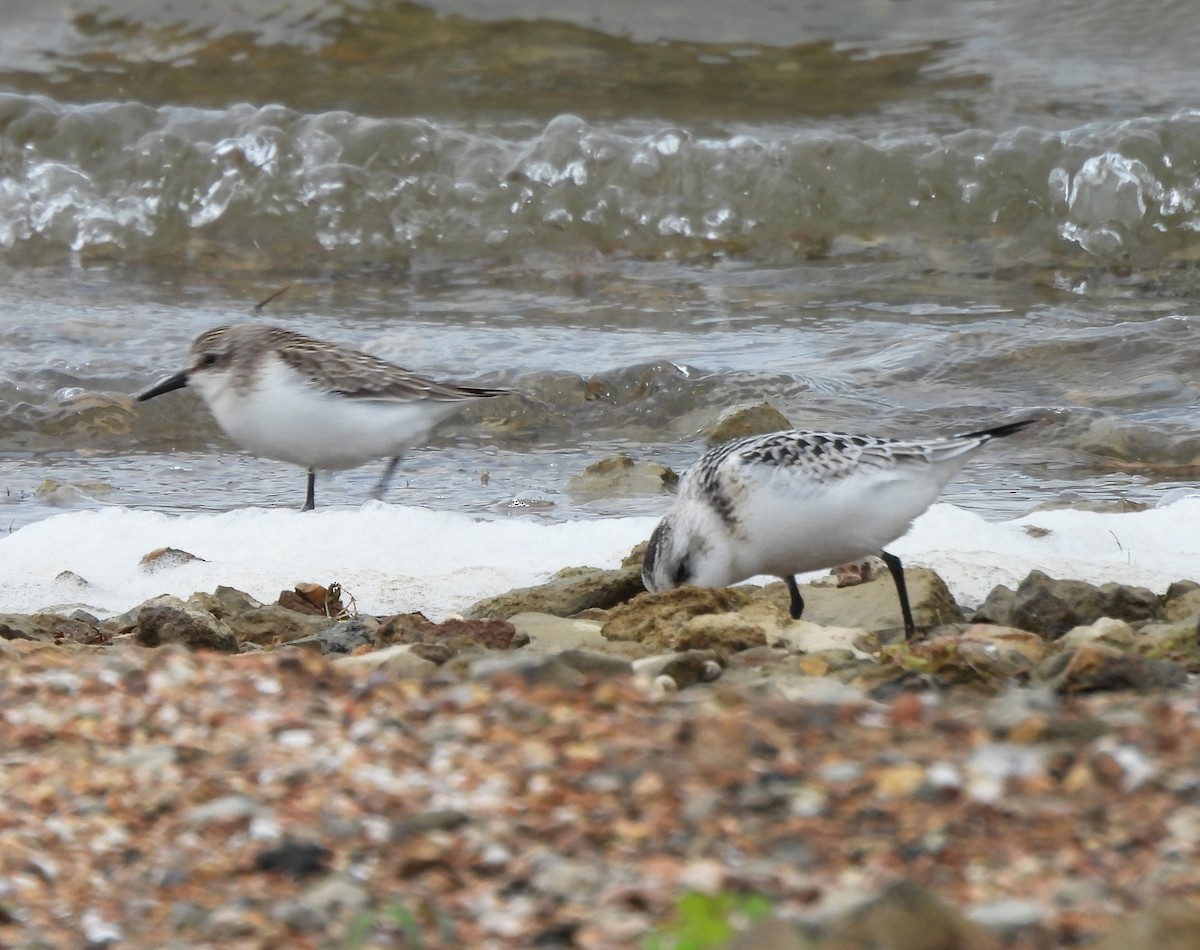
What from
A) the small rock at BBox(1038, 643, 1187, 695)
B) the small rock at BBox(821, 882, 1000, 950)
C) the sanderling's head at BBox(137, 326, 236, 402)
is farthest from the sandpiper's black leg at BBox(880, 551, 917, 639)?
the sanderling's head at BBox(137, 326, 236, 402)

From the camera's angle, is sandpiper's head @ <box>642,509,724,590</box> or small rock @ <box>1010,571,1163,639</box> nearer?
small rock @ <box>1010,571,1163,639</box>

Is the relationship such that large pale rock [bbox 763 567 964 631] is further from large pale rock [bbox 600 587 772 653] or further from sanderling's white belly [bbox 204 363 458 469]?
sanderling's white belly [bbox 204 363 458 469]

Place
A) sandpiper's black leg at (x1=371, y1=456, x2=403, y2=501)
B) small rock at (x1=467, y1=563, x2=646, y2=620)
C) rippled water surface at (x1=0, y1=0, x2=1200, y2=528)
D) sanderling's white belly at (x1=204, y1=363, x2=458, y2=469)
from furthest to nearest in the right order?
rippled water surface at (x1=0, y1=0, x2=1200, y2=528) < sandpiper's black leg at (x1=371, y1=456, x2=403, y2=501) < sanderling's white belly at (x1=204, y1=363, x2=458, y2=469) < small rock at (x1=467, y1=563, x2=646, y2=620)

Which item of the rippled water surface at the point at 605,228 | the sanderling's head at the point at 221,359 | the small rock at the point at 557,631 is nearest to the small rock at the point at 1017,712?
the small rock at the point at 557,631

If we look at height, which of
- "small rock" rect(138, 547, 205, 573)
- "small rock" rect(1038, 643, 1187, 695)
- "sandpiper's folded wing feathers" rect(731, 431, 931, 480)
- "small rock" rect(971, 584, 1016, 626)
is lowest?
"small rock" rect(138, 547, 205, 573)

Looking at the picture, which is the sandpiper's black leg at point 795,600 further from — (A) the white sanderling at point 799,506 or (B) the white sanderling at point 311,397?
(B) the white sanderling at point 311,397

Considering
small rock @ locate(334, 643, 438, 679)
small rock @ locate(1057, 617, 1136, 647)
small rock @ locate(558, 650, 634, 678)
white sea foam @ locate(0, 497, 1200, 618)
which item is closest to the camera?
small rock @ locate(558, 650, 634, 678)

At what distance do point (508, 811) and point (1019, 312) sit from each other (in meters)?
6.91

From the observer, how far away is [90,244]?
1095 centimetres

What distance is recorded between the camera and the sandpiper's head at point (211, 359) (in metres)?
6.03

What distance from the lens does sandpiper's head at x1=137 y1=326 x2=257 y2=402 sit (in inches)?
237

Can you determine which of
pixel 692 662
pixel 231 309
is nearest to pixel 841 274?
pixel 231 309

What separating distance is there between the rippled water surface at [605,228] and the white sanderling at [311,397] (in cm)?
43

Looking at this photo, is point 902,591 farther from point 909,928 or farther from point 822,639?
point 909,928
